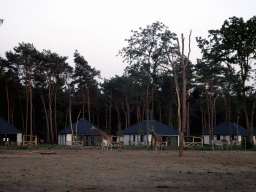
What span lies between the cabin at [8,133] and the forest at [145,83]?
7.31 ft

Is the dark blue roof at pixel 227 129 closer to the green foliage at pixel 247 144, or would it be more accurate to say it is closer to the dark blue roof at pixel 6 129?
the green foliage at pixel 247 144

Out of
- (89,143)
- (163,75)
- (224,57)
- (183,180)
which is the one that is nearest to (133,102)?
(89,143)

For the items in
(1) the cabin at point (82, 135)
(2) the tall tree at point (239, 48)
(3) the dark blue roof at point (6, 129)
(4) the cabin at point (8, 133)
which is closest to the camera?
(2) the tall tree at point (239, 48)

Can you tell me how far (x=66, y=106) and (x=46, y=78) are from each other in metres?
14.7

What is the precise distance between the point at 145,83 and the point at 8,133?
70.6 feet

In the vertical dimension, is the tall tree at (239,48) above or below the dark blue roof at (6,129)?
above

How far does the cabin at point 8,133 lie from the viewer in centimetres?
5266

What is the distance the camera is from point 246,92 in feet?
122

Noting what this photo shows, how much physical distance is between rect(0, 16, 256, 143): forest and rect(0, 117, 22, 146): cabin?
7.31ft

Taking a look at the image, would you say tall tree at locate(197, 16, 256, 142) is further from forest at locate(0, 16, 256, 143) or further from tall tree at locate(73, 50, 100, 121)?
tall tree at locate(73, 50, 100, 121)

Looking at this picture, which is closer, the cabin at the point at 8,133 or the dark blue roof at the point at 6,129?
the cabin at the point at 8,133

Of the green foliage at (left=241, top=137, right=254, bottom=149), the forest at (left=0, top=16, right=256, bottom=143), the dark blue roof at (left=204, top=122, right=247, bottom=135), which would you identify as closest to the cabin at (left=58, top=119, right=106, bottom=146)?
the forest at (left=0, top=16, right=256, bottom=143)

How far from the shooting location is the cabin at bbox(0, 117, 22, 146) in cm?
5266

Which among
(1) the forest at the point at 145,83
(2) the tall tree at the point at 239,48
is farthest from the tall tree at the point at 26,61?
(2) the tall tree at the point at 239,48
